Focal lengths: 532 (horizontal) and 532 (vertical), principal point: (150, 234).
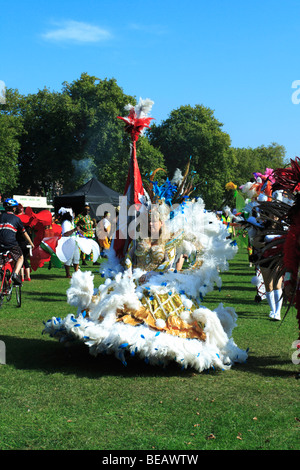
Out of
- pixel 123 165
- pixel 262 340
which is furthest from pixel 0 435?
pixel 123 165

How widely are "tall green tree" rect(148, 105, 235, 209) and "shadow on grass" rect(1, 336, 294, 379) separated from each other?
48.9 metres

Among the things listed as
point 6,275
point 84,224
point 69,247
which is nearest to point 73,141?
point 84,224

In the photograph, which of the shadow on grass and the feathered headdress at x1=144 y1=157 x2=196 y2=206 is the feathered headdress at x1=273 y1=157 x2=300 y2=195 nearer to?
the feathered headdress at x1=144 y1=157 x2=196 y2=206

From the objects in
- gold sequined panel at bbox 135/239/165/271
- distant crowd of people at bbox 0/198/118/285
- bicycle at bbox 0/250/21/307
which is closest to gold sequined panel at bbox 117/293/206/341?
gold sequined panel at bbox 135/239/165/271

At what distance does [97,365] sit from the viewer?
6035 millimetres

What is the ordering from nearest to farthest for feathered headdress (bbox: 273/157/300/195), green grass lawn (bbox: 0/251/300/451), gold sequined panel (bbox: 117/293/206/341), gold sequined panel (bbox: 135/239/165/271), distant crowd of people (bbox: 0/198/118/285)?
green grass lawn (bbox: 0/251/300/451)
feathered headdress (bbox: 273/157/300/195)
gold sequined panel (bbox: 117/293/206/341)
gold sequined panel (bbox: 135/239/165/271)
distant crowd of people (bbox: 0/198/118/285)

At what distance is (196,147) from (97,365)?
51.4 metres

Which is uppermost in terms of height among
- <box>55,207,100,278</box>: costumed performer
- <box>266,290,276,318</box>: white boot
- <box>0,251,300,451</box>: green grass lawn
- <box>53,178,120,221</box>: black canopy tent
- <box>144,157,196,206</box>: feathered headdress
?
<box>53,178,120,221</box>: black canopy tent

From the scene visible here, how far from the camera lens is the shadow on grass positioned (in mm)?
5777

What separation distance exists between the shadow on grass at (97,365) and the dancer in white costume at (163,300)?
0.54 feet

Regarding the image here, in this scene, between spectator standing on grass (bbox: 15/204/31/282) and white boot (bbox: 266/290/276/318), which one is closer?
white boot (bbox: 266/290/276/318)

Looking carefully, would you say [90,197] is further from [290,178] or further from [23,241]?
[290,178]

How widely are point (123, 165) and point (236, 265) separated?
89.3ft

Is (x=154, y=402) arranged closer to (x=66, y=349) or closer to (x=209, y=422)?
(x=209, y=422)
